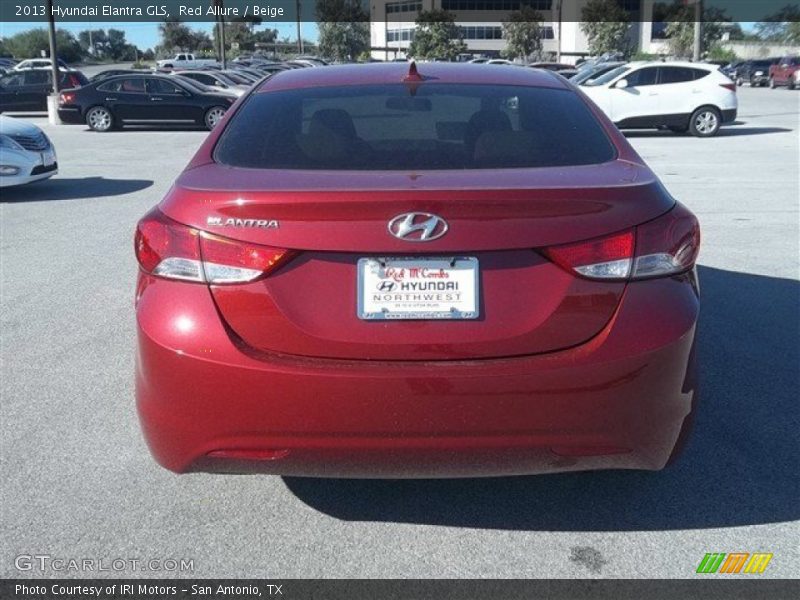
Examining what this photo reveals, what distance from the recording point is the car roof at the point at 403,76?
4172 mm

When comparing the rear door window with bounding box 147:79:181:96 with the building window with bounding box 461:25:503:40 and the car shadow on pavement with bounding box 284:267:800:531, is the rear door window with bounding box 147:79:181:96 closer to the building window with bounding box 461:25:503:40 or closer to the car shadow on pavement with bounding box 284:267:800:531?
the car shadow on pavement with bounding box 284:267:800:531

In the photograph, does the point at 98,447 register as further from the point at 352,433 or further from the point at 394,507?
the point at 352,433

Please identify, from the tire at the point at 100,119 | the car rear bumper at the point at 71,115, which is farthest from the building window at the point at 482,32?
the tire at the point at 100,119

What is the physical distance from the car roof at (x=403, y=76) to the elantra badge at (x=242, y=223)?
1.35 m

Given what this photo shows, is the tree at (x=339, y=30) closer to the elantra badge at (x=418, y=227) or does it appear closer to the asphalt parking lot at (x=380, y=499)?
the asphalt parking lot at (x=380, y=499)

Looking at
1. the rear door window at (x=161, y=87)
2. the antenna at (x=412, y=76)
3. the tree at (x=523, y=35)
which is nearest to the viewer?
the antenna at (x=412, y=76)

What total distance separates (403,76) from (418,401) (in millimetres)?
1878

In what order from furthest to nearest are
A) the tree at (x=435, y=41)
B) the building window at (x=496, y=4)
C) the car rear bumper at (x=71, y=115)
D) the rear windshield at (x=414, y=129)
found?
the building window at (x=496, y=4), the tree at (x=435, y=41), the car rear bumper at (x=71, y=115), the rear windshield at (x=414, y=129)

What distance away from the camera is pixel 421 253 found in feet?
9.48

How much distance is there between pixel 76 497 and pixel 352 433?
1387mm

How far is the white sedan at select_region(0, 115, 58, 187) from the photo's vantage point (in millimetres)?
11164

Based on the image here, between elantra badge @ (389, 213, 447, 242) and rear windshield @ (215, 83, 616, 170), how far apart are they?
479mm

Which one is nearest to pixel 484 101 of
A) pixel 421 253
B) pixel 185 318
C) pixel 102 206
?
pixel 421 253

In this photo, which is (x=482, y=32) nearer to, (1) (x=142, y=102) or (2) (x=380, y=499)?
(1) (x=142, y=102)
